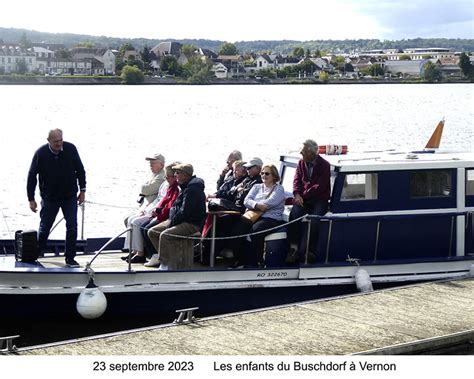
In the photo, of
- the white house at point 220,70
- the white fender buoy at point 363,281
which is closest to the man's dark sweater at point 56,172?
the white fender buoy at point 363,281

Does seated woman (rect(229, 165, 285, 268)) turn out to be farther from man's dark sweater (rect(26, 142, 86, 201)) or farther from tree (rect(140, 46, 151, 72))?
tree (rect(140, 46, 151, 72))

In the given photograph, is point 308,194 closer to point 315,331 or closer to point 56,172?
point 315,331

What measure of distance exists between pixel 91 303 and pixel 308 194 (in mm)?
3253

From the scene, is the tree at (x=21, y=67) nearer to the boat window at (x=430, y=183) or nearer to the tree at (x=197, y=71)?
the tree at (x=197, y=71)

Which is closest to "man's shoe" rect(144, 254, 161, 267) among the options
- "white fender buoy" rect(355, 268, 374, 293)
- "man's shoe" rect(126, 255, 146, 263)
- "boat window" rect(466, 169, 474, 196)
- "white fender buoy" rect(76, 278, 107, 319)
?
"man's shoe" rect(126, 255, 146, 263)

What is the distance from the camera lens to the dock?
10172 mm

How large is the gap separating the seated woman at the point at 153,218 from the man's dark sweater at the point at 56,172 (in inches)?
43.7

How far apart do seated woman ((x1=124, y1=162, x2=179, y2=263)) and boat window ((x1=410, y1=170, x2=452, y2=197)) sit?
3.33 metres

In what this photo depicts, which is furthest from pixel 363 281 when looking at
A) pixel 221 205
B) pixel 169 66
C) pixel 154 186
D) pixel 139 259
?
pixel 169 66

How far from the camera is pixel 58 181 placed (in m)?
12.9

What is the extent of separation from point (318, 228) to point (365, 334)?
2.76 metres

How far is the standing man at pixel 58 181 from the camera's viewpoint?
1281cm

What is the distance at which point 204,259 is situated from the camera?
13445 millimetres
